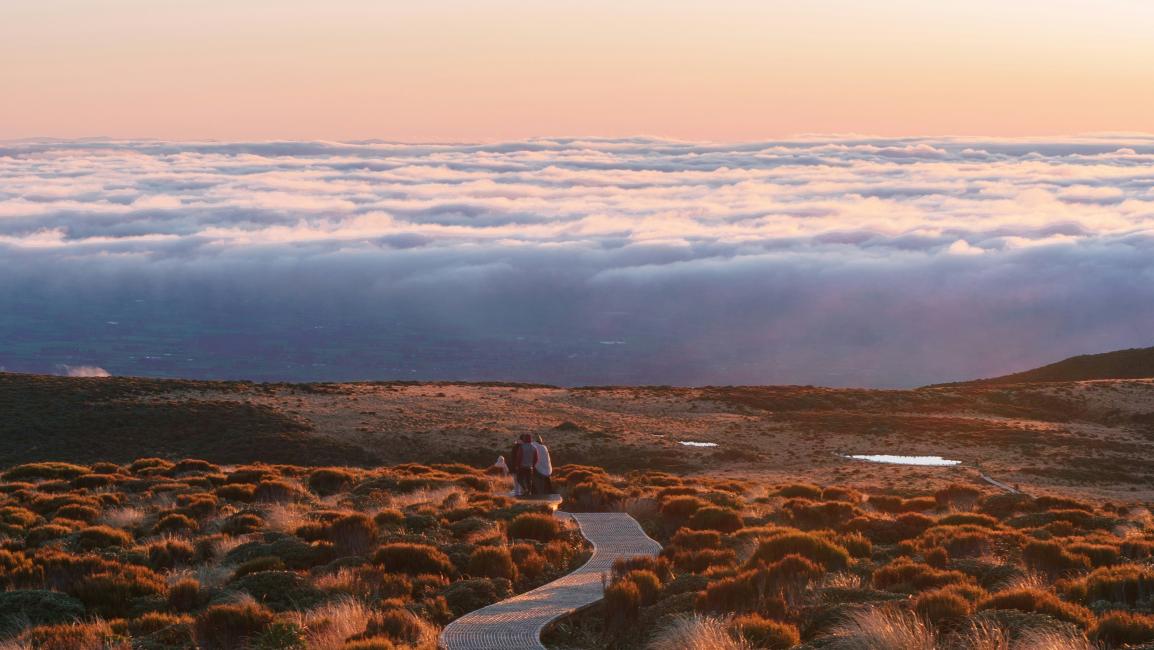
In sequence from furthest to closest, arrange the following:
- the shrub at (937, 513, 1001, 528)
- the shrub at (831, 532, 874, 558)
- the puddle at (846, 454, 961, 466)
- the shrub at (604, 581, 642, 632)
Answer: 1. the puddle at (846, 454, 961, 466)
2. the shrub at (937, 513, 1001, 528)
3. the shrub at (831, 532, 874, 558)
4. the shrub at (604, 581, 642, 632)

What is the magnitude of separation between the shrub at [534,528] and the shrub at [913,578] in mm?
6482

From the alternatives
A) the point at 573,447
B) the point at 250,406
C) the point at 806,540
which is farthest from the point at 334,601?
the point at 250,406

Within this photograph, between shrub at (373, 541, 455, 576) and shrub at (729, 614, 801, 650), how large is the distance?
235 inches

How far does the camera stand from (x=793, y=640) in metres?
12.2

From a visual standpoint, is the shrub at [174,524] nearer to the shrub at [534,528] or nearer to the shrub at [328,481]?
the shrub at [534,528]

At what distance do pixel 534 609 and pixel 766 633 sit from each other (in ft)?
11.7

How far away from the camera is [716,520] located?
880 inches

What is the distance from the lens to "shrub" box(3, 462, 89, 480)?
3328 centimetres

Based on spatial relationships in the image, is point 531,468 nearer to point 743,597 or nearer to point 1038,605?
point 743,597

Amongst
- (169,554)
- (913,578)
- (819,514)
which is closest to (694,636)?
(913,578)

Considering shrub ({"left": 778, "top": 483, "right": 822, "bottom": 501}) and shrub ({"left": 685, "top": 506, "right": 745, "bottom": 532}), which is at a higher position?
shrub ({"left": 685, "top": 506, "right": 745, "bottom": 532})

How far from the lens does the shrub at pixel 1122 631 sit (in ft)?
38.3

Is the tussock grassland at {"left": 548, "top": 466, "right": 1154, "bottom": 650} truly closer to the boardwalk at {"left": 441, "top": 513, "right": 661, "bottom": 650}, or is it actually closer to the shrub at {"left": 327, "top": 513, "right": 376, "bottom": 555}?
the boardwalk at {"left": 441, "top": 513, "right": 661, "bottom": 650}

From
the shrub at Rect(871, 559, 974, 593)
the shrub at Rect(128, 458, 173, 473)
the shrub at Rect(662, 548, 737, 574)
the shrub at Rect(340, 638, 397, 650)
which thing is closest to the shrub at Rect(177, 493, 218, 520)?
the shrub at Rect(662, 548, 737, 574)
